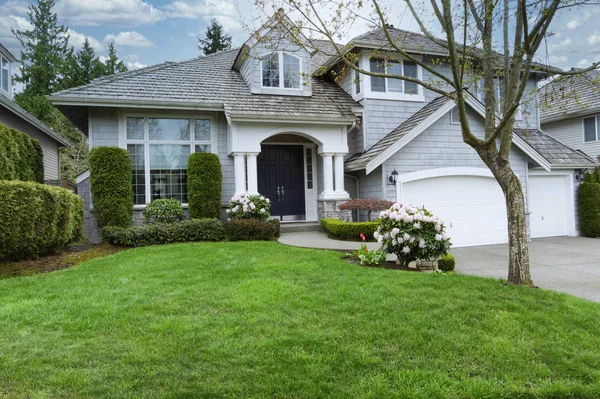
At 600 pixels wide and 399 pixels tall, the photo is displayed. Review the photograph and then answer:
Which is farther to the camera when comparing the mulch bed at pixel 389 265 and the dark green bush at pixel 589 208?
the dark green bush at pixel 589 208

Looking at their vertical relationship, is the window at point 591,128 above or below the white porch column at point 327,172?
above

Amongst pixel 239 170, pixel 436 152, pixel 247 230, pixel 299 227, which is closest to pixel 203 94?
pixel 239 170

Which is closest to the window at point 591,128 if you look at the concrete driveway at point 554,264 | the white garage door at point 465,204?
the concrete driveway at point 554,264

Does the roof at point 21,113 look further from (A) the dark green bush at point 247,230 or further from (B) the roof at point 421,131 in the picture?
(B) the roof at point 421,131

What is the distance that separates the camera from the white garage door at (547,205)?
13.8 metres

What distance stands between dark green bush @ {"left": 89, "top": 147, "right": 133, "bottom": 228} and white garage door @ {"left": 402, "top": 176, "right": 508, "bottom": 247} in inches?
299

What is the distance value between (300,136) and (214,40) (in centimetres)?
2223

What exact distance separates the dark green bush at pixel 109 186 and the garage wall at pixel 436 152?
23.2ft

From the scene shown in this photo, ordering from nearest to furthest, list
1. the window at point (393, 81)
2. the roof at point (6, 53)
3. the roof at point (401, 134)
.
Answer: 1. the roof at point (401, 134)
2. the window at point (393, 81)
3. the roof at point (6, 53)

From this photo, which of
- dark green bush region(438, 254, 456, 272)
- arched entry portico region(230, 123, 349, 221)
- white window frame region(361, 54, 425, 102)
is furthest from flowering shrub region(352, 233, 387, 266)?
white window frame region(361, 54, 425, 102)

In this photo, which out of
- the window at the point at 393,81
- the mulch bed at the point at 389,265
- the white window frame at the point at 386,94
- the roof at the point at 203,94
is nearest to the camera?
the mulch bed at the point at 389,265

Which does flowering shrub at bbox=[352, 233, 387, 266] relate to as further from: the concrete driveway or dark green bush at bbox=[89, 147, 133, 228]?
dark green bush at bbox=[89, 147, 133, 228]

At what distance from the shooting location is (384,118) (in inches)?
504

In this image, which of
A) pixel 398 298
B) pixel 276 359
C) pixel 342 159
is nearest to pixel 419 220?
pixel 398 298
